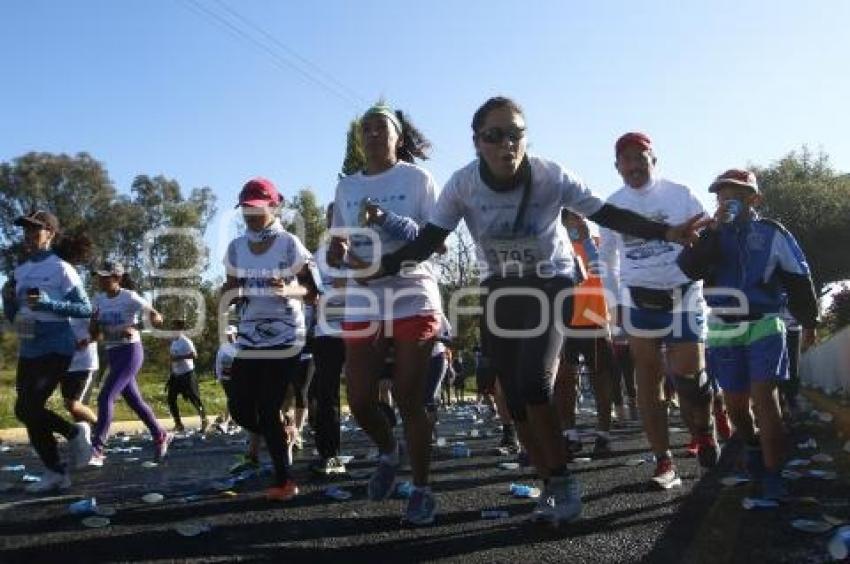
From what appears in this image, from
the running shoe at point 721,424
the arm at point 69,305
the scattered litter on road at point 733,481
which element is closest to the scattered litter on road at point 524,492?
the scattered litter on road at point 733,481

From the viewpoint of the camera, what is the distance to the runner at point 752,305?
421 cm

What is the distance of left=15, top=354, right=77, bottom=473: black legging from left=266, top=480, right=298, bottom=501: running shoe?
1894 mm

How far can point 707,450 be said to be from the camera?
17.5ft

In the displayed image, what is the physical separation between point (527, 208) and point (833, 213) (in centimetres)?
4459

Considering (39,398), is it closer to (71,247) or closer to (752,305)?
(71,247)

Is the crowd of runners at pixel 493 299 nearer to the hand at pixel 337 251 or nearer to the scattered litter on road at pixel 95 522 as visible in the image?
the hand at pixel 337 251

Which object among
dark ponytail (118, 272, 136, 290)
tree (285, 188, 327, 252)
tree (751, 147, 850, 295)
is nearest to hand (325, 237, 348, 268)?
dark ponytail (118, 272, 136, 290)

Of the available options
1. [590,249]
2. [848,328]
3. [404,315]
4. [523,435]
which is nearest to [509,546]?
[523,435]

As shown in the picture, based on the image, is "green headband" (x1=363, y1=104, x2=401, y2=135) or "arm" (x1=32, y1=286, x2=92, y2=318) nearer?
"green headband" (x1=363, y1=104, x2=401, y2=135)

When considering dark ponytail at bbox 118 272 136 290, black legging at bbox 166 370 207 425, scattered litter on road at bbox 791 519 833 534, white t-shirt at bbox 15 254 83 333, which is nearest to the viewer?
scattered litter on road at bbox 791 519 833 534

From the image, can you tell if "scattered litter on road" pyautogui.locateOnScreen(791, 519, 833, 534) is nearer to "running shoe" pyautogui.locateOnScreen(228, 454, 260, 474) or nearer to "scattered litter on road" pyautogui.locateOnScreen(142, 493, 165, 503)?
"scattered litter on road" pyautogui.locateOnScreen(142, 493, 165, 503)

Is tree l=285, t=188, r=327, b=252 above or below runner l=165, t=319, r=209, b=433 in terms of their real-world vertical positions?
above

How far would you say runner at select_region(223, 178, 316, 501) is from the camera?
16.5ft

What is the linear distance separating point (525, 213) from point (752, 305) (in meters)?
1.40
